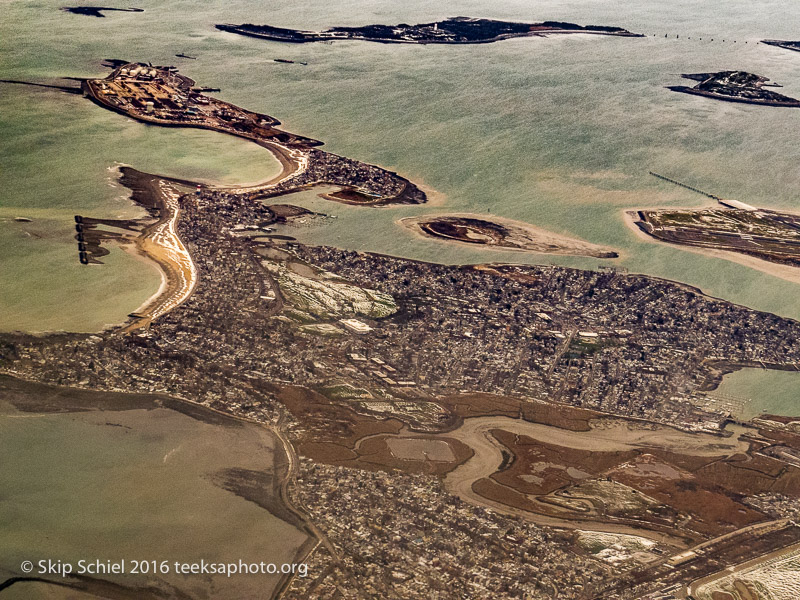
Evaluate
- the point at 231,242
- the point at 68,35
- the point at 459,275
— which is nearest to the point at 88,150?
the point at 231,242

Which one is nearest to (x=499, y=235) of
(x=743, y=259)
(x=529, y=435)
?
(x=743, y=259)

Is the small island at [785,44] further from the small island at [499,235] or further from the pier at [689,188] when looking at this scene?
the small island at [499,235]

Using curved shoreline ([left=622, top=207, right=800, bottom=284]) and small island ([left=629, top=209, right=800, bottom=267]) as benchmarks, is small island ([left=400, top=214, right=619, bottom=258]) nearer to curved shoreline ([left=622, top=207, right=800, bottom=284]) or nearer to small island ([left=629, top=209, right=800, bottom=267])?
curved shoreline ([left=622, top=207, right=800, bottom=284])

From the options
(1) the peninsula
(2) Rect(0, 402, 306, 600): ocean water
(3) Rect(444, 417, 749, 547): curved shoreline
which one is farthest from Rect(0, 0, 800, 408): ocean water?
(3) Rect(444, 417, 749, 547): curved shoreline

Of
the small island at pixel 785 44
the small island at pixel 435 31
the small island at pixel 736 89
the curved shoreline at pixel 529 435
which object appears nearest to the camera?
the curved shoreline at pixel 529 435

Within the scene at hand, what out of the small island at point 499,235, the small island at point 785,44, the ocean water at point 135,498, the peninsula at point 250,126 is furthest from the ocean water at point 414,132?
the ocean water at point 135,498

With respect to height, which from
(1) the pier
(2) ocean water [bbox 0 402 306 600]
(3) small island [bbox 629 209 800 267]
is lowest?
(2) ocean water [bbox 0 402 306 600]

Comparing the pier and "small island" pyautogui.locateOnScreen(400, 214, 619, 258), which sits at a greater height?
the pier
